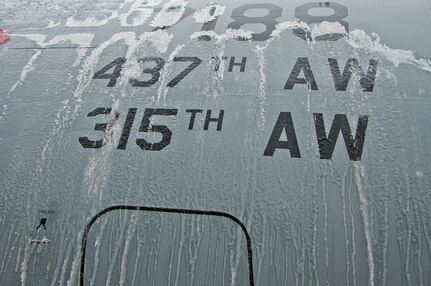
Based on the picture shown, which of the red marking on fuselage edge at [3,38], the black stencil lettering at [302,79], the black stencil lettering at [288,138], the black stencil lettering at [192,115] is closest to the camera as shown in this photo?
the black stencil lettering at [288,138]

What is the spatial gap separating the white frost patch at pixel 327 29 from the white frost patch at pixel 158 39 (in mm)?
2350

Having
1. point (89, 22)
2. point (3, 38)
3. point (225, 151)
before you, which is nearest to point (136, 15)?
point (89, 22)

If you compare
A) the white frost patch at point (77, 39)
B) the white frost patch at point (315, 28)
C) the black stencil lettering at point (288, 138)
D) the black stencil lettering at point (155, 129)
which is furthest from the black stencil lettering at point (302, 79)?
the white frost patch at point (77, 39)

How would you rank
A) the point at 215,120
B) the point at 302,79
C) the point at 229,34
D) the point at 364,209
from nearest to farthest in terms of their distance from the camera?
the point at 364,209 < the point at 215,120 < the point at 302,79 < the point at 229,34

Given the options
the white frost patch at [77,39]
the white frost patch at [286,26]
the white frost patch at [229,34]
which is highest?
the white frost patch at [77,39]

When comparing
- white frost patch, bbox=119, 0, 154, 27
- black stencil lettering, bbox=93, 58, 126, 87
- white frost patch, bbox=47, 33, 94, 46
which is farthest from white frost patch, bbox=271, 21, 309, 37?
white frost patch, bbox=47, 33, 94, 46

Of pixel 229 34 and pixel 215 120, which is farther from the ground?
pixel 229 34

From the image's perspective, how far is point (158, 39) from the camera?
6.93 meters

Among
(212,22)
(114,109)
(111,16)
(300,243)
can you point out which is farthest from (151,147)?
(111,16)

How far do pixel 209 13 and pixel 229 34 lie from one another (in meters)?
0.88

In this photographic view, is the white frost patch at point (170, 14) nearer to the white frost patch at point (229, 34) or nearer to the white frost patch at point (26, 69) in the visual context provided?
the white frost patch at point (229, 34)

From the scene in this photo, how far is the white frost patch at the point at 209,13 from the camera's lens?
7256 mm

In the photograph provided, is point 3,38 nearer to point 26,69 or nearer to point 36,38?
point 36,38

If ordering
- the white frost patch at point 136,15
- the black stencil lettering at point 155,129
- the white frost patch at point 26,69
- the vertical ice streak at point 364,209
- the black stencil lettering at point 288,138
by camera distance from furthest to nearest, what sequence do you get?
the white frost patch at point 136,15 → the white frost patch at point 26,69 → the black stencil lettering at point 155,129 → the black stencil lettering at point 288,138 → the vertical ice streak at point 364,209
